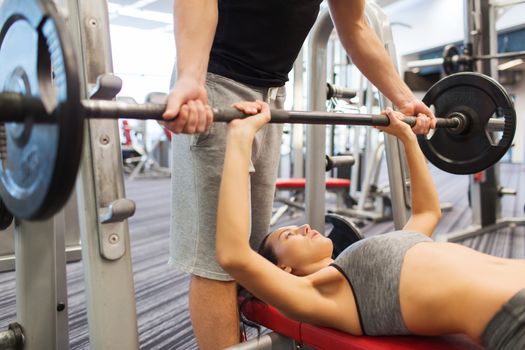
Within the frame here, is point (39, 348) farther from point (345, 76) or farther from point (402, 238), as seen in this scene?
point (345, 76)

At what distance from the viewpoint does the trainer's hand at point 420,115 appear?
119cm

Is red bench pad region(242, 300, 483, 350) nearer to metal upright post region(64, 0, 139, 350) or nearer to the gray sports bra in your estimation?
the gray sports bra

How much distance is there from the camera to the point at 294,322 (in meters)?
0.98

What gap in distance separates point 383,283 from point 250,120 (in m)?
0.44

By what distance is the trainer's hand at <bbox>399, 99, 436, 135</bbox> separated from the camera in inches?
47.0

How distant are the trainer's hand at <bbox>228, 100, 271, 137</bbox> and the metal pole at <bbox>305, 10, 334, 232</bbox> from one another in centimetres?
63

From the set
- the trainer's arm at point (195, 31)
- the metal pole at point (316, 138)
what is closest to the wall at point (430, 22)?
the metal pole at point (316, 138)

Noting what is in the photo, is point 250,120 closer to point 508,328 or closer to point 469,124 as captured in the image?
point 508,328

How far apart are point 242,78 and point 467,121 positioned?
769 mm

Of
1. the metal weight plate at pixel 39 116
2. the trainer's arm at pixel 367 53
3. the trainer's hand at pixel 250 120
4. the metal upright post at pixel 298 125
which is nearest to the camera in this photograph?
the metal weight plate at pixel 39 116

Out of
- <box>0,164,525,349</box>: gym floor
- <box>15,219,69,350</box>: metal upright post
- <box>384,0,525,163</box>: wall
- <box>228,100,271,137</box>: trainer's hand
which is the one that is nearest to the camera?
<box>228,100,271,137</box>: trainer's hand

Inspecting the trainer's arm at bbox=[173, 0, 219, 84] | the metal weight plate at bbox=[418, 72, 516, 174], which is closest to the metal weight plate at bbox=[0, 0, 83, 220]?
the trainer's arm at bbox=[173, 0, 219, 84]

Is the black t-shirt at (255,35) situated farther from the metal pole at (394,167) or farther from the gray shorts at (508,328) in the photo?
the gray shorts at (508,328)

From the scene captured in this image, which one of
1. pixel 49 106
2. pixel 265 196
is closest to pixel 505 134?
pixel 265 196
